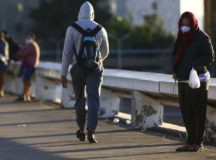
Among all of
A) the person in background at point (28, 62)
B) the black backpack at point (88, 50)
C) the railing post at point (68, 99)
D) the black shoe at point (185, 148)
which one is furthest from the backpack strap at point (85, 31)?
the person in background at point (28, 62)

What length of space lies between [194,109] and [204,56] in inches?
27.0

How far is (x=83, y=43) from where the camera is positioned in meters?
10.6

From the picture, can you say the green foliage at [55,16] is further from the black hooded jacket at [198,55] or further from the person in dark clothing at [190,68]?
the black hooded jacket at [198,55]

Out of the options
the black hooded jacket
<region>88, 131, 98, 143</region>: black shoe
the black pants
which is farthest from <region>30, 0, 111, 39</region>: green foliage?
the black hooded jacket

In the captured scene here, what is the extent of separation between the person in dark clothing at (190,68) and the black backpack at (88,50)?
1.30 metres

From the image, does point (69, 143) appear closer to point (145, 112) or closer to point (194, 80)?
point (145, 112)

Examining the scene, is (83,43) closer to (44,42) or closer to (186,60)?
(186,60)

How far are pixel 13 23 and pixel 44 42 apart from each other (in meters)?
10.6

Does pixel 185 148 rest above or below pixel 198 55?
below

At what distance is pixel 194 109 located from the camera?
31.4 feet

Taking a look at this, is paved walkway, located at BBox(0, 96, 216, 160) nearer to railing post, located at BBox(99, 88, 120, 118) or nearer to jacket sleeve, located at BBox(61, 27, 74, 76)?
railing post, located at BBox(99, 88, 120, 118)

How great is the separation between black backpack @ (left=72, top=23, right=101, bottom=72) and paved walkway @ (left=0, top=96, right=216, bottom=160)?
110 cm

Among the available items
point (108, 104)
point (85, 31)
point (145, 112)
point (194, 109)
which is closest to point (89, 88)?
point (85, 31)

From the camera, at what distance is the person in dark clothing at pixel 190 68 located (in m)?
9.41
